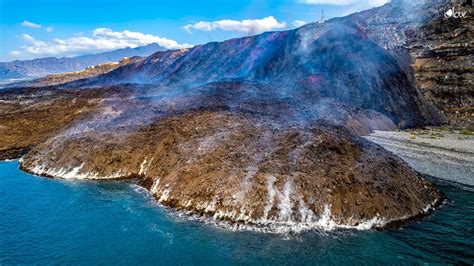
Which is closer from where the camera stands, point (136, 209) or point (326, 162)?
point (136, 209)

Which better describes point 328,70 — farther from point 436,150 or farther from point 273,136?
point 273,136

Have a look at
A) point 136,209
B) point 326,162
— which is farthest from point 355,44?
point 136,209

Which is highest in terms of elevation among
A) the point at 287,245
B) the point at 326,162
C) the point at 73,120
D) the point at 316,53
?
the point at 316,53

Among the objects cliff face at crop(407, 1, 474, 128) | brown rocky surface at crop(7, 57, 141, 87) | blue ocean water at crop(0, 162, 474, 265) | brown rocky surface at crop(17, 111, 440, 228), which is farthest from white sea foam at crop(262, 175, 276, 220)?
brown rocky surface at crop(7, 57, 141, 87)

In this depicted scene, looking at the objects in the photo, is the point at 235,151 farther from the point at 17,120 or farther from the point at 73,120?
the point at 17,120

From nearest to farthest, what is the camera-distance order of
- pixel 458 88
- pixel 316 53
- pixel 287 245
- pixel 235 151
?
pixel 287 245
pixel 235 151
pixel 458 88
pixel 316 53

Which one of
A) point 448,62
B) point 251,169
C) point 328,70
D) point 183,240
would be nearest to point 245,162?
point 251,169

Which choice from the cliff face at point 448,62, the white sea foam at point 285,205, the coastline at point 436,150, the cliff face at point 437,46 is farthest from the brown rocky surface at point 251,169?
the cliff face at point 437,46

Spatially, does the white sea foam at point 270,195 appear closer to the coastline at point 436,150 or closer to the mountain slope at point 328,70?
the coastline at point 436,150
